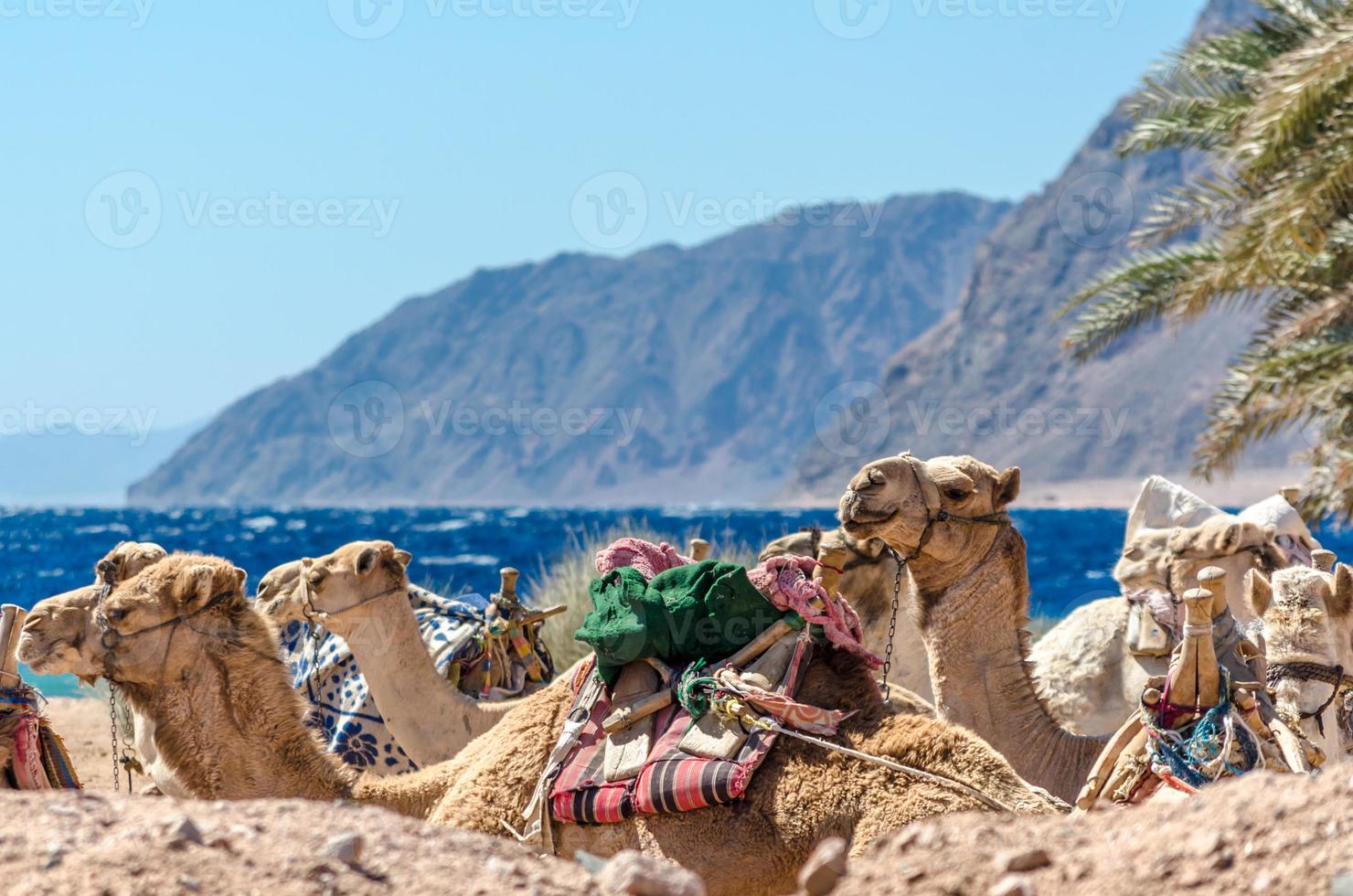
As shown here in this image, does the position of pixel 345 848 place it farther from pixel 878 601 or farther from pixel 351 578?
pixel 878 601

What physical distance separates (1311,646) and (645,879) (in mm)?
3034

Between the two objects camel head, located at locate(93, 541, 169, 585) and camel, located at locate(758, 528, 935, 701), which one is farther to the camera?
camel, located at locate(758, 528, 935, 701)

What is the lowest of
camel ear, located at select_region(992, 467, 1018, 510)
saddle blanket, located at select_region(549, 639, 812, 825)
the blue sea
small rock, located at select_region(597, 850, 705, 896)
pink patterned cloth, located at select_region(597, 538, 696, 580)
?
the blue sea

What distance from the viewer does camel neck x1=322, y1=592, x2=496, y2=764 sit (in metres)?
6.81

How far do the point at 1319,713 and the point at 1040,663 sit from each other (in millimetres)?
3308

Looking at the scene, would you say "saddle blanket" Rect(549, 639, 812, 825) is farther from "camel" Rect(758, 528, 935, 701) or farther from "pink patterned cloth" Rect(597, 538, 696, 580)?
"camel" Rect(758, 528, 935, 701)

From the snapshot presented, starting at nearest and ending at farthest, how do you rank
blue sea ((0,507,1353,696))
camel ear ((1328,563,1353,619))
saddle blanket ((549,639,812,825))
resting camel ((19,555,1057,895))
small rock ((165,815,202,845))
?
small rock ((165,815,202,845)) < resting camel ((19,555,1057,895)) < saddle blanket ((549,639,812,825)) < camel ear ((1328,563,1353,619)) < blue sea ((0,507,1353,696))

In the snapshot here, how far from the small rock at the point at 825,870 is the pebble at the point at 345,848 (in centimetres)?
89

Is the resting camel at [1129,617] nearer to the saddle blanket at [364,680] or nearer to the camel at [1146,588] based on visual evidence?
the camel at [1146,588]

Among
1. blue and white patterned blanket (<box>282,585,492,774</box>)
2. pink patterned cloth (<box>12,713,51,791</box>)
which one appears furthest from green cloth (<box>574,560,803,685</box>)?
blue and white patterned blanket (<box>282,585,492,774</box>)

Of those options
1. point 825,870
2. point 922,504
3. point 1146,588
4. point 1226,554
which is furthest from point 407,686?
point 825,870

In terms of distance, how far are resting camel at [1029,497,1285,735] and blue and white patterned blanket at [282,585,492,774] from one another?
9.92ft

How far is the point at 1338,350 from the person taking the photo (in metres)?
13.8

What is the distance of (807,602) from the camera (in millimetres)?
4707
